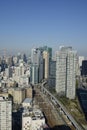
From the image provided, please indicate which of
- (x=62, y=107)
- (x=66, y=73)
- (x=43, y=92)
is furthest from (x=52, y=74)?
(x=62, y=107)

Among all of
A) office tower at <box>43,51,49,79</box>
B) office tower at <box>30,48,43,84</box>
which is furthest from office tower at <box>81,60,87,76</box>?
office tower at <box>30,48,43,84</box>

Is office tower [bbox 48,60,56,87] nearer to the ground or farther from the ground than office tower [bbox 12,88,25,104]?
farther from the ground

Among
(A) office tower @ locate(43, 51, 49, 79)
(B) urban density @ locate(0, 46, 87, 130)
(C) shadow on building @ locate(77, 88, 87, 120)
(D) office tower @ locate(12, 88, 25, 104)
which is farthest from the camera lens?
(A) office tower @ locate(43, 51, 49, 79)

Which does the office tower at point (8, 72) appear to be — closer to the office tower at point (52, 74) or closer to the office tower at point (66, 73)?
the office tower at point (52, 74)

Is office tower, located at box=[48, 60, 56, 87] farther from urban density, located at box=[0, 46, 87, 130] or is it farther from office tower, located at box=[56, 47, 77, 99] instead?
office tower, located at box=[56, 47, 77, 99]

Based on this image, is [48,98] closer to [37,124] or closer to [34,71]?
[34,71]

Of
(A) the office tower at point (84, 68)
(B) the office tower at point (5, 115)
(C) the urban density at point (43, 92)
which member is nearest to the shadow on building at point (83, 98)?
(C) the urban density at point (43, 92)

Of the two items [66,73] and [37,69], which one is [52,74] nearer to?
[37,69]

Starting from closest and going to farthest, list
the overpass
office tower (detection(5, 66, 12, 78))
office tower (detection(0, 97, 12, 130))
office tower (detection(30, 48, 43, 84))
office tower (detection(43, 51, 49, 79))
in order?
office tower (detection(0, 97, 12, 130)), the overpass, office tower (detection(30, 48, 43, 84)), office tower (detection(43, 51, 49, 79)), office tower (detection(5, 66, 12, 78))

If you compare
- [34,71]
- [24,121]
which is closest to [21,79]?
[34,71]
